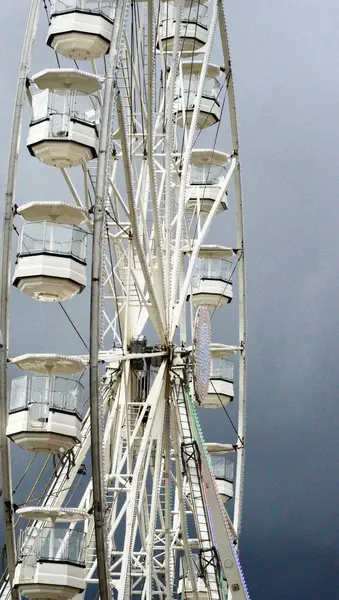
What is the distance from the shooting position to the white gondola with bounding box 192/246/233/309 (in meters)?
46.2

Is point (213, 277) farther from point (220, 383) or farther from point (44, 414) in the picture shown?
point (44, 414)

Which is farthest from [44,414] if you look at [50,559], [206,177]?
[206,177]

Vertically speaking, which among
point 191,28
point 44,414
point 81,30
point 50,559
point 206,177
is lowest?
point 50,559

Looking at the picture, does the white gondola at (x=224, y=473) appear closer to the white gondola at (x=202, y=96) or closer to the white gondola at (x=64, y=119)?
the white gondola at (x=202, y=96)

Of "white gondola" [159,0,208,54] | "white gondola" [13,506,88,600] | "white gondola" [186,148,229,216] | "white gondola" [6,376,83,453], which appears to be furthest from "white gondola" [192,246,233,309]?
"white gondola" [13,506,88,600]

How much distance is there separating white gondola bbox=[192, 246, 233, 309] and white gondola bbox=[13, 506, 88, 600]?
546 inches

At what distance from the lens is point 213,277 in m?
46.5

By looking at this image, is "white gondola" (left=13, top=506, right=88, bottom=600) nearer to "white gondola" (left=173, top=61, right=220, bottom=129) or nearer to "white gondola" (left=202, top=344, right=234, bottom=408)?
"white gondola" (left=202, top=344, right=234, bottom=408)

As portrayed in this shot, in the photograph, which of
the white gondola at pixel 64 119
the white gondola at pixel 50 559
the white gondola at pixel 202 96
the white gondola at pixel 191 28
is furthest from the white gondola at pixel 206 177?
the white gondola at pixel 50 559

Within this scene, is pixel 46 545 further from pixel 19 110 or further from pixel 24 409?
pixel 19 110

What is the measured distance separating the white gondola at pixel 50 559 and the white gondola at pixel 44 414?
1.53 meters

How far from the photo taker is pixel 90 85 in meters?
33.7

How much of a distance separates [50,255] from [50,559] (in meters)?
6.37

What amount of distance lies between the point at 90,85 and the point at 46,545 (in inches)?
384
